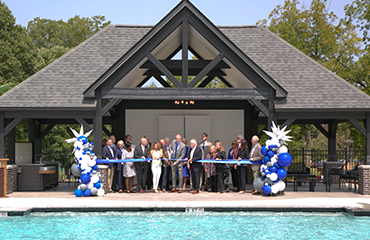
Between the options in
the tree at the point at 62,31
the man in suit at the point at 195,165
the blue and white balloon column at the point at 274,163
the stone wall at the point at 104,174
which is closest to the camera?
the blue and white balloon column at the point at 274,163

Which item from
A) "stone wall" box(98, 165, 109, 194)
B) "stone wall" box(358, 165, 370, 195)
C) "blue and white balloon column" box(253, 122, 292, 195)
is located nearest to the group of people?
"stone wall" box(98, 165, 109, 194)

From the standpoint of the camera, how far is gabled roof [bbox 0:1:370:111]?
45.8 feet

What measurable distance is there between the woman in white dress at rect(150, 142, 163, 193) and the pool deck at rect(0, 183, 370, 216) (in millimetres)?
482

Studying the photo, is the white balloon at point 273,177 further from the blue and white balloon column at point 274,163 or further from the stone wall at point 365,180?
the stone wall at point 365,180

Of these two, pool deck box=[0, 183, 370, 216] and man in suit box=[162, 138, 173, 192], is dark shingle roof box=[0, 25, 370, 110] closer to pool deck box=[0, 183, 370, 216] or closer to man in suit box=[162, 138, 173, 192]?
man in suit box=[162, 138, 173, 192]

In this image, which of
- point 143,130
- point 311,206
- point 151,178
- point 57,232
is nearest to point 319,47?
point 143,130

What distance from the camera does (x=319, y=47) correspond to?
104ft

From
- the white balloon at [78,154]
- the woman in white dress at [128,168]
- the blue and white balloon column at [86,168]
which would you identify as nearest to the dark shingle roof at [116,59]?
the blue and white balloon column at [86,168]

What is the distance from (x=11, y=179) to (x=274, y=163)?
8179 millimetres

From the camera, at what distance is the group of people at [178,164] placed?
13.8 meters

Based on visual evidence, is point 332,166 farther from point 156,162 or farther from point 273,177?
point 156,162

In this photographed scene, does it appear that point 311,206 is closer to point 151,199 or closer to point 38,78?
point 151,199

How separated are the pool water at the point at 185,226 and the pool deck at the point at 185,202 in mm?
212

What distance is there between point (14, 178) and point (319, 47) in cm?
2406
